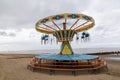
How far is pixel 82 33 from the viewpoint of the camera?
24.1m

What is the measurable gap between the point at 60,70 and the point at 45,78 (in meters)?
3.05

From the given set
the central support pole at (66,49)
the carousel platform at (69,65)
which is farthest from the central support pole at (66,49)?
the carousel platform at (69,65)

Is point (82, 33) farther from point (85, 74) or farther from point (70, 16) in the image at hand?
point (85, 74)

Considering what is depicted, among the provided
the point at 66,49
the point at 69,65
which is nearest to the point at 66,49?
the point at 66,49

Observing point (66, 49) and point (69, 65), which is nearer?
point (69, 65)

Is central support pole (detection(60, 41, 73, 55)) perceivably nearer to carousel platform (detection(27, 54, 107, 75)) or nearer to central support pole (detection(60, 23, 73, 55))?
central support pole (detection(60, 23, 73, 55))

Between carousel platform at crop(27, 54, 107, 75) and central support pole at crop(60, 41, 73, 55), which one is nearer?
carousel platform at crop(27, 54, 107, 75)

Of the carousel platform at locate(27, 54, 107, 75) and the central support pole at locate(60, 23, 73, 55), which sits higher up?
the central support pole at locate(60, 23, 73, 55)

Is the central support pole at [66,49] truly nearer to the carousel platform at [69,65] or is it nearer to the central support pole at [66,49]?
the central support pole at [66,49]

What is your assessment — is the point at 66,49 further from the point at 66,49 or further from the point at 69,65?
the point at 69,65

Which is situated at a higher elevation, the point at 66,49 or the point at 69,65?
the point at 66,49

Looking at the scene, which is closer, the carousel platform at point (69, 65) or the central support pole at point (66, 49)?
the carousel platform at point (69, 65)

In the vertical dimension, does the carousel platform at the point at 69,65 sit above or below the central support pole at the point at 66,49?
below

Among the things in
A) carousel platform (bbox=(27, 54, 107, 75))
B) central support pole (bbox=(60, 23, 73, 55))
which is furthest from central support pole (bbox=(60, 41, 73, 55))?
carousel platform (bbox=(27, 54, 107, 75))
